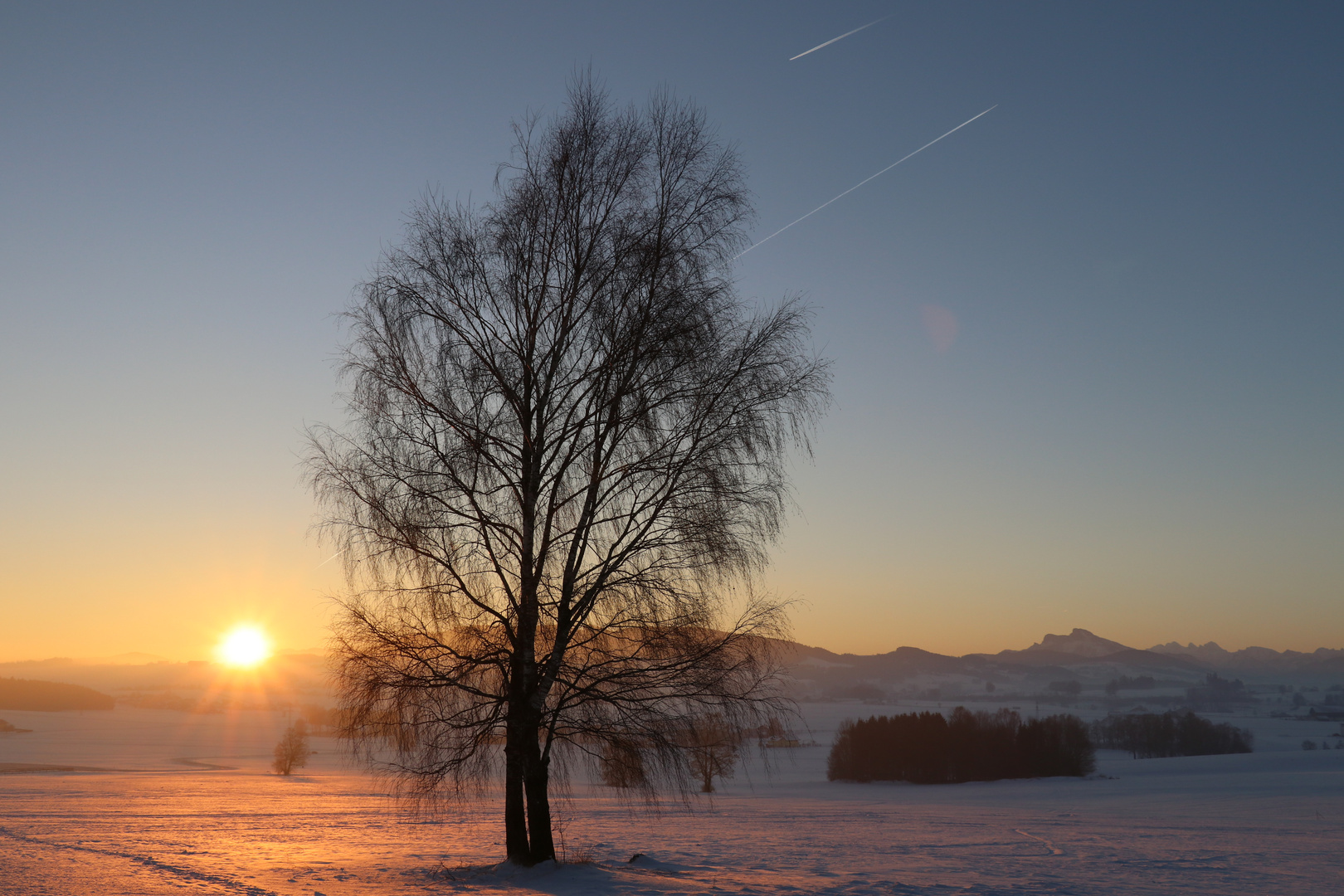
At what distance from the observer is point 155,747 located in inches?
4387

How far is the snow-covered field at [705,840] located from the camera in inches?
568

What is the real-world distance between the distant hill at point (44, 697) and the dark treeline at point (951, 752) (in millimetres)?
181052

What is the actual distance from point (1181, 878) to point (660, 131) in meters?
17.7

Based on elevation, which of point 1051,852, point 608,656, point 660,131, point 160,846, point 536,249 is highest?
point 660,131

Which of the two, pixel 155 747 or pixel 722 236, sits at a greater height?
pixel 722 236

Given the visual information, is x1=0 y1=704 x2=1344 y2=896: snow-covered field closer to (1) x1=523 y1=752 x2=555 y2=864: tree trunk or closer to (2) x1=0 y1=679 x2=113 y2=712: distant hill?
(1) x1=523 y1=752 x2=555 y2=864: tree trunk

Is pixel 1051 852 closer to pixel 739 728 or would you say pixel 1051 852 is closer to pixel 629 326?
pixel 739 728

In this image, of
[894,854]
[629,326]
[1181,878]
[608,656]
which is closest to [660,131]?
[629,326]

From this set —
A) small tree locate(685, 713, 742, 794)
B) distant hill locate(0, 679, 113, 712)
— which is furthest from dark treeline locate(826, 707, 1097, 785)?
distant hill locate(0, 679, 113, 712)

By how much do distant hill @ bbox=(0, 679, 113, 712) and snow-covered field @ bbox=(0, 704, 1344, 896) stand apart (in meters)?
148

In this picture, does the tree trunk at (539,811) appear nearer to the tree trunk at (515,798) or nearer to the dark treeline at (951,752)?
the tree trunk at (515,798)

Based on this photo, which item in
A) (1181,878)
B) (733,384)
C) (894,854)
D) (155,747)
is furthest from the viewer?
(155,747)

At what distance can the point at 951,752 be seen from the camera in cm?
8700

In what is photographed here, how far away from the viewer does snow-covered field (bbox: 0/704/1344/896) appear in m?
14.4
